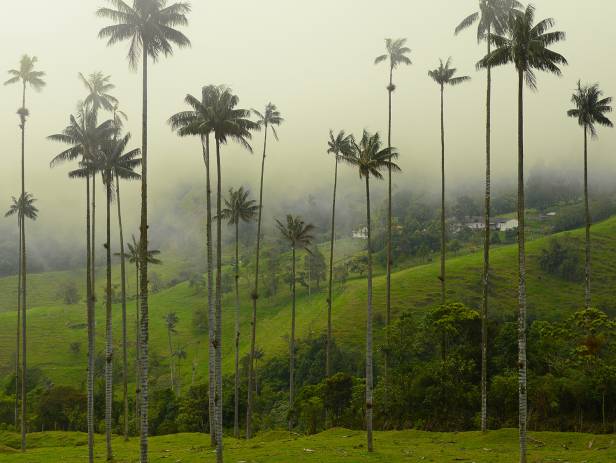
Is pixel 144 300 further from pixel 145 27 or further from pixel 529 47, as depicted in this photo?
pixel 529 47

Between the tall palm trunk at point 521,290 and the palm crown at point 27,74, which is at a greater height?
the palm crown at point 27,74

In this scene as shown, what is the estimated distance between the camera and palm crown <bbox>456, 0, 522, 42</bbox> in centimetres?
4600

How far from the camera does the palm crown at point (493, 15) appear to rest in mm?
46000

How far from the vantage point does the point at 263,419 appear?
87500 millimetres

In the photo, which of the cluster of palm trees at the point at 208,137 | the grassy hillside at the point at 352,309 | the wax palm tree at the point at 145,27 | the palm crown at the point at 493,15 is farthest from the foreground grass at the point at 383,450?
the grassy hillside at the point at 352,309

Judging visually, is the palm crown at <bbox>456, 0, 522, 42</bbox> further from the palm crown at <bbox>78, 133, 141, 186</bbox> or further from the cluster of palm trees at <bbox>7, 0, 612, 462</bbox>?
the palm crown at <bbox>78, 133, 141, 186</bbox>

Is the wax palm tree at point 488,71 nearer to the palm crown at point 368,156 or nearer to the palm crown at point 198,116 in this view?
the palm crown at point 368,156

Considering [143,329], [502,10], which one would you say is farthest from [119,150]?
[502,10]

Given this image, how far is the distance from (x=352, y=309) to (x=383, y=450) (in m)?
109

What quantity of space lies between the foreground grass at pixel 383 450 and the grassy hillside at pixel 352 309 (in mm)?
75204

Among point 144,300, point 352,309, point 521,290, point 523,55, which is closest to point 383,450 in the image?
point 521,290

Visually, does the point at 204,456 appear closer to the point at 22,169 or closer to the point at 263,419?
the point at 22,169

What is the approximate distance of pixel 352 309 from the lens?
491 ft

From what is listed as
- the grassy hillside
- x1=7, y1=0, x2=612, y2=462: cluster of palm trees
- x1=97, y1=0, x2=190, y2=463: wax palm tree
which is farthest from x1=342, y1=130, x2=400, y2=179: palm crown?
the grassy hillside
